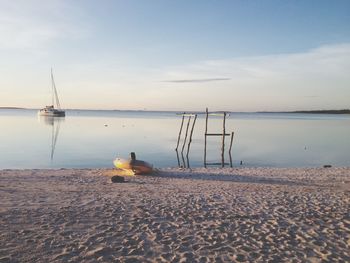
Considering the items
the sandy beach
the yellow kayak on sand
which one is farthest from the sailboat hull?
the sandy beach

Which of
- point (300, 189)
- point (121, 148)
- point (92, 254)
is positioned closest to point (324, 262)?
point (92, 254)

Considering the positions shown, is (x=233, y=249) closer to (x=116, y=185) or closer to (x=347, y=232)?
(x=347, y=232)

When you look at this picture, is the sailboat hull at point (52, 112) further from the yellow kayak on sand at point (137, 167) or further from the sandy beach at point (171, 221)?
the sandy beach at point (171, 221)

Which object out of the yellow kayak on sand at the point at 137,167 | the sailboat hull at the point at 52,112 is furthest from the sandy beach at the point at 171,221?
the sailboat hull at the point at 52,112

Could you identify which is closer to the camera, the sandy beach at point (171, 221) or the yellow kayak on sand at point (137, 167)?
the sandy beach at point (171, 221)

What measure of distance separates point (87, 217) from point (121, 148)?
25515 mm

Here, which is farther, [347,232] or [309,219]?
[309,219]

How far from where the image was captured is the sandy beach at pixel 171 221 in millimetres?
7172

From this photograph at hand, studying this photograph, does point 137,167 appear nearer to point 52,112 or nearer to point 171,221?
point 171,221

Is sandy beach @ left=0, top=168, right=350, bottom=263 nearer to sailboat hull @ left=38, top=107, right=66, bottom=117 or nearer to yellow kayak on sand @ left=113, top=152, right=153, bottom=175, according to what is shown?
yellow kayak on sand @ left=113, top=152, right=153, bottom=175

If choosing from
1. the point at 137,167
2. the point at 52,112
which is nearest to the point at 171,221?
the point at 137,167

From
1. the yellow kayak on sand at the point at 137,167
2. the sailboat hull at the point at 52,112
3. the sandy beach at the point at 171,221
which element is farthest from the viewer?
the sailboat hull at the point at 52,112

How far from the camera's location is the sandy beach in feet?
23.5

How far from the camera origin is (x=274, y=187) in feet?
48.2
